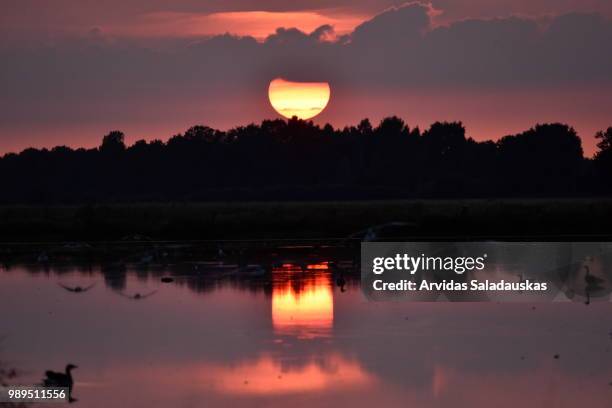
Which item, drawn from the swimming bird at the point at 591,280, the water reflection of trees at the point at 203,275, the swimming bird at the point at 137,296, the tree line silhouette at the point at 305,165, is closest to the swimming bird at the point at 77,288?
the water reflection of trees at the point at 203,275

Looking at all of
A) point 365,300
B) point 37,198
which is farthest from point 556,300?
point 37,198

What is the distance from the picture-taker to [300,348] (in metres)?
20.8

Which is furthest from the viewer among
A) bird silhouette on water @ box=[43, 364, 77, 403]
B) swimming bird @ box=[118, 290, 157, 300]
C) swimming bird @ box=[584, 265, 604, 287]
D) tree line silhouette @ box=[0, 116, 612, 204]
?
tree line silhouette @ box=[0, 116, 612, 204]

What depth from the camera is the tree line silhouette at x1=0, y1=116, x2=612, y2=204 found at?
144 metres

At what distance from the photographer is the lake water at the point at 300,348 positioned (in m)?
17.4

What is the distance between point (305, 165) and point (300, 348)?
438 ft

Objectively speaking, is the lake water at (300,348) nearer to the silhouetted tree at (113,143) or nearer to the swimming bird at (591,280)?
the swimming bird at (591,280)

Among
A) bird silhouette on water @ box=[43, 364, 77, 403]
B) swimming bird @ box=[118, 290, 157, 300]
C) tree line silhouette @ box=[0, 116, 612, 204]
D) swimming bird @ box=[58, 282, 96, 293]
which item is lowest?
bird silhouette on water @ box=[43, 364, 77, 403]

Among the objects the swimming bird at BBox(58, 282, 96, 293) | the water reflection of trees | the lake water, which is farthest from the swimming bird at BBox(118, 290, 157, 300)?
the swimming bird at BBox(58, 282, 96, 293)

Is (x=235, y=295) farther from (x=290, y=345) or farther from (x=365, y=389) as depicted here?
(x=365, y=389)

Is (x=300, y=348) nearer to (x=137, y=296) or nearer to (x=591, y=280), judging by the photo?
(x=137, y=296)

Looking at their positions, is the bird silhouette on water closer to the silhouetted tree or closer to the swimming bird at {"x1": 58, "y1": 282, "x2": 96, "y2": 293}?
the swimming bird at {"x1": 58, "y1": 282, "x2": 96, "y2": 293}

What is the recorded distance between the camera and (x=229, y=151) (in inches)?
6220

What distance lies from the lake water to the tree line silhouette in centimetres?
11148
